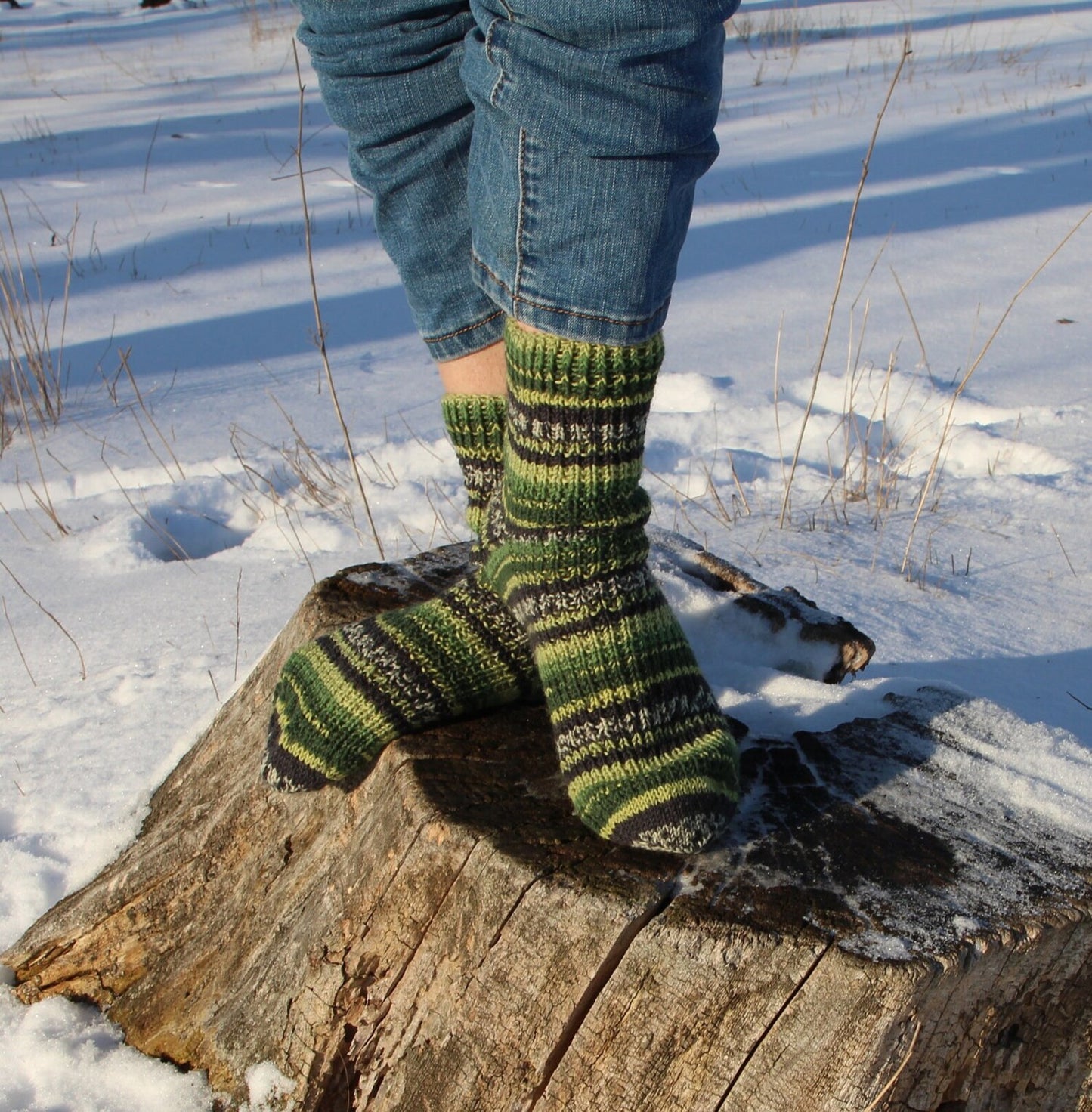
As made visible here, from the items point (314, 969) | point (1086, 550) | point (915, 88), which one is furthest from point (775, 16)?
point (314, 969)

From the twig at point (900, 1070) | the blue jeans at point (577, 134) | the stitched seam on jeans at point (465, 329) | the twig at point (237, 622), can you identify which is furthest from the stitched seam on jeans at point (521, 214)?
the twig at point (237, 622)

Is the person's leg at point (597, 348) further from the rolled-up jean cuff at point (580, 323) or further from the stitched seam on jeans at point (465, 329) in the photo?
the stitched seam on jeans at point (465, 329)

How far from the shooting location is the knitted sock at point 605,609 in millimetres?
927

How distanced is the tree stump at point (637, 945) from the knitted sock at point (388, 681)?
0.09 feet

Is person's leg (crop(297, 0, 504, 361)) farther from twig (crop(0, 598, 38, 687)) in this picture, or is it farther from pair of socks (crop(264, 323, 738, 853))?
twig (crop(0, 598, 38, 687))

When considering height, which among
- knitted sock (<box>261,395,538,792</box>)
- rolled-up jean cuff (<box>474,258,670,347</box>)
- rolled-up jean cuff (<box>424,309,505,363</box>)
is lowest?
knitted sock (<box>261,395,538,792</box>)

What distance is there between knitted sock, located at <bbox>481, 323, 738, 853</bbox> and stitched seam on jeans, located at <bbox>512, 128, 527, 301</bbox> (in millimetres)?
46

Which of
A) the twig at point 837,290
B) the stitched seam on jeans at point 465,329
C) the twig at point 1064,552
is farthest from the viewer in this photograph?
the twig at point 1064,552

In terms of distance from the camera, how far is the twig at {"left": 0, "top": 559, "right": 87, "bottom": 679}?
1.77m

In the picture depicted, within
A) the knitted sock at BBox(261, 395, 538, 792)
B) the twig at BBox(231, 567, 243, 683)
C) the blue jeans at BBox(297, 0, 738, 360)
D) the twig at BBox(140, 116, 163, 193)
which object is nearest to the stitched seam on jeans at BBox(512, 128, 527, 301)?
the blue jeans at BBox(297, 0, 738, 360)

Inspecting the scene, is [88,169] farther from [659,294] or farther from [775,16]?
[775,16]

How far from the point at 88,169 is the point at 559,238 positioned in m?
5.16

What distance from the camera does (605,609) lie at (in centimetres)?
102

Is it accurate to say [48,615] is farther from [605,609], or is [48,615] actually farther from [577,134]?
[577,134]
